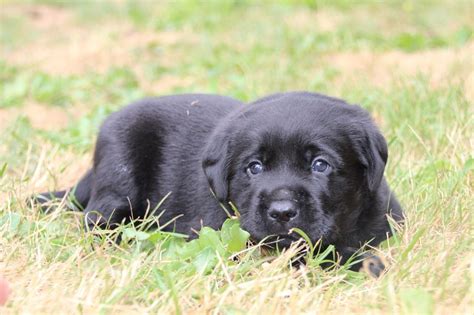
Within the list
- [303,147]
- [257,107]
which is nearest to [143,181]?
[257,107]

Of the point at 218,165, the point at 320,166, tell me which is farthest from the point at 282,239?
the point at 218,165

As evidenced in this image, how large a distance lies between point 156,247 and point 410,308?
52.2 inches

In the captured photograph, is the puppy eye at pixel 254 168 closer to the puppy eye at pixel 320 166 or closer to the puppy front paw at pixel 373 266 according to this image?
the puppy eye at pixel 320 166

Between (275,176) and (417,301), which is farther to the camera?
(275,176)

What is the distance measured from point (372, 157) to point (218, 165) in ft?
2.41

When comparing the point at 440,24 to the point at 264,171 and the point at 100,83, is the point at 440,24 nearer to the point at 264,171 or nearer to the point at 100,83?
the point at 100,83

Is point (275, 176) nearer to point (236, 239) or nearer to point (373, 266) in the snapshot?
point (236, 239)

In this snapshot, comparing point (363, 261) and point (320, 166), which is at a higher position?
point (320, 166)

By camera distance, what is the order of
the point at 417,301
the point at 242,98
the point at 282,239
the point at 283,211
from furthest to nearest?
1. the point at 242,98
2. the point at 282,239
3. the point at 283,211
4. the point at 417,301

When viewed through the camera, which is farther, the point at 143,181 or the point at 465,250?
the point at 143,181

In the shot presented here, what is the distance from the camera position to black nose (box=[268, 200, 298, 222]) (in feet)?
11.5

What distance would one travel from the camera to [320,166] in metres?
3.76

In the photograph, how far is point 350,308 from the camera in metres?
3.14

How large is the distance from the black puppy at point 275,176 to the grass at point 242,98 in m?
0.16
